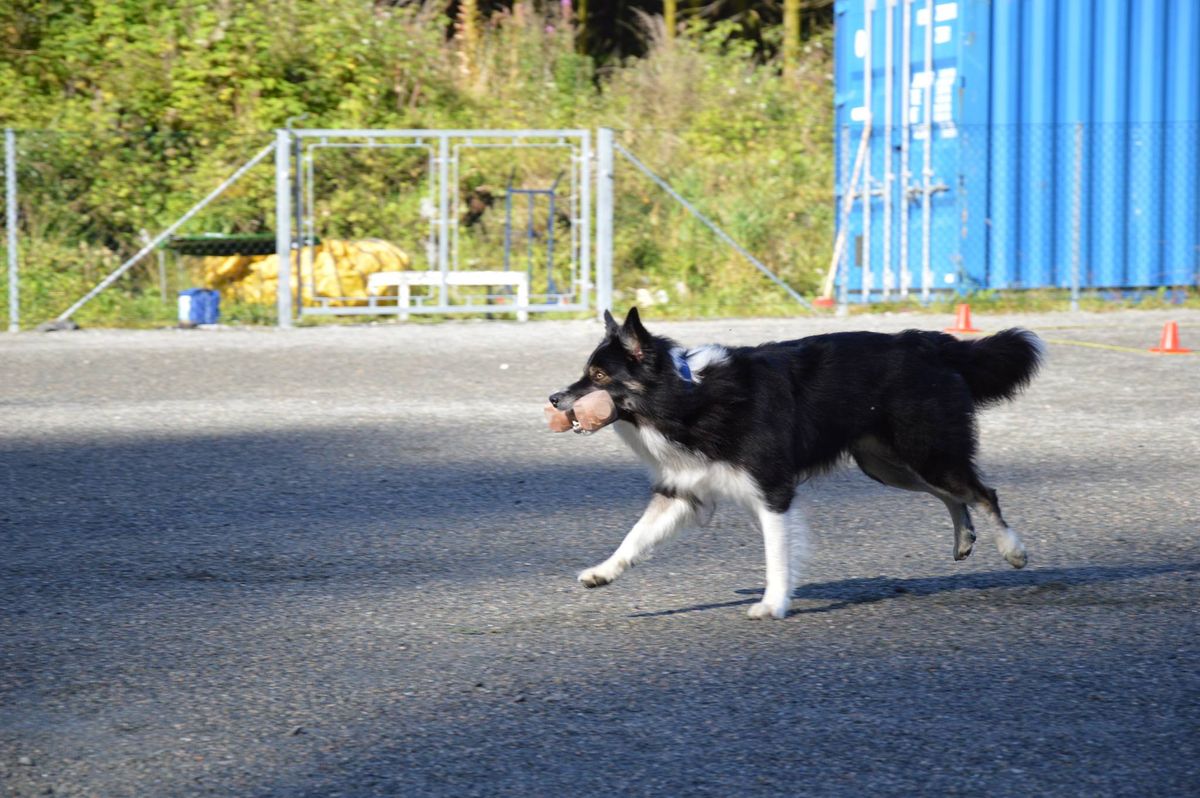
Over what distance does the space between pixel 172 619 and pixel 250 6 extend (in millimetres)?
18744

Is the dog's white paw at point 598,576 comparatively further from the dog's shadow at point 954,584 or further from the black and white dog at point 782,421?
the dog's shadow at point 954,584

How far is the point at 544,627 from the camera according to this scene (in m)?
4.98

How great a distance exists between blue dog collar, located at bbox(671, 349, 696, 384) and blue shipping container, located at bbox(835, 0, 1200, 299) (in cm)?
1313

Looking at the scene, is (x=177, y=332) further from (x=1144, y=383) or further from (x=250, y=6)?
(x=1144, y=383)

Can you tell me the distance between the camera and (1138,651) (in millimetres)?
4617

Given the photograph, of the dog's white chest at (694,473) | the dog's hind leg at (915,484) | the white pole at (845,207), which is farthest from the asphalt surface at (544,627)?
the white pole at (845,207)

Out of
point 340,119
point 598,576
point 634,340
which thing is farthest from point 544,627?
point 340,119

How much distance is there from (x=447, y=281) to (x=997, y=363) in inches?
480

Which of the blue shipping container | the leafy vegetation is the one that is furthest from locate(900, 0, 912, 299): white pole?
the leafy vegetation

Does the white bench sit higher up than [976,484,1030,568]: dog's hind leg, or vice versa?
the white bench

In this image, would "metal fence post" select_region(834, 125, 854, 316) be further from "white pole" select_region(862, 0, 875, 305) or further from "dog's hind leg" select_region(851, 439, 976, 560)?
"dog's hind leg" select_region(851, 439, 976, 560)

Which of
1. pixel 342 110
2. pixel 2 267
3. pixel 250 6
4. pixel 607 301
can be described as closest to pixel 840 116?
pixel 607 301

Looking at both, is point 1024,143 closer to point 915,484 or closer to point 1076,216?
point 1076,216

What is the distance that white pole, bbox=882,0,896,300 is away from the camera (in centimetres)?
1795
